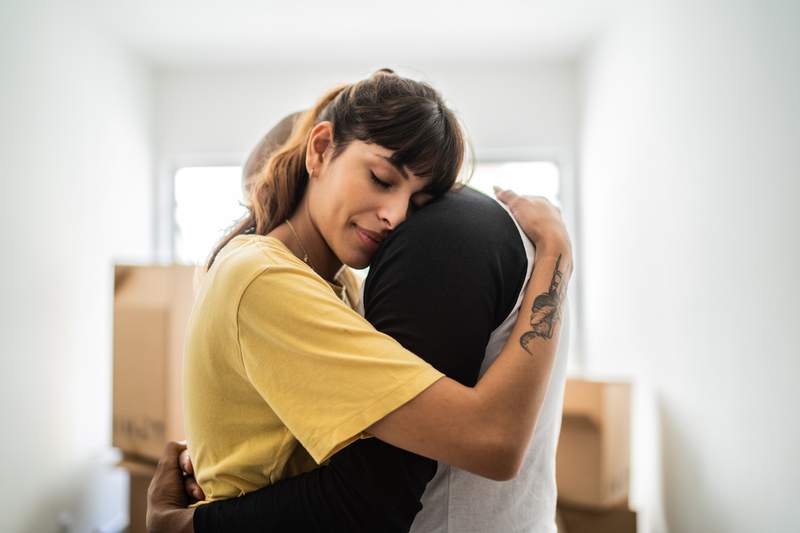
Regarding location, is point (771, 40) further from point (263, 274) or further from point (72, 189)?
point (72, 189)

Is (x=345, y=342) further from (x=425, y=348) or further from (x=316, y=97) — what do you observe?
(x=316, y=97)

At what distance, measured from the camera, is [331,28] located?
297cm

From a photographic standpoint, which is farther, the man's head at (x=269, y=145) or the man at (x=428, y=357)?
the man's head at (x=269, y=145)

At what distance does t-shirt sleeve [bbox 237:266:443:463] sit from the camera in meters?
0.65

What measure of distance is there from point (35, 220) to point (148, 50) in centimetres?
135

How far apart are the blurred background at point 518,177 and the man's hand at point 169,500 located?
1304mm

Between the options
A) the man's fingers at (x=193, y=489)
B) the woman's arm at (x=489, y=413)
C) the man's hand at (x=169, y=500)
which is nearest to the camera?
the woman's arm at (x=489, y=413)

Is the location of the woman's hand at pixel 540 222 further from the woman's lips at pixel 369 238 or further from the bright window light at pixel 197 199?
the bright window light at pixel 197 199

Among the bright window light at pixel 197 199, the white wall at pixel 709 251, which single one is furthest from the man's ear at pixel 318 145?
the bright window light at pixel 197 199

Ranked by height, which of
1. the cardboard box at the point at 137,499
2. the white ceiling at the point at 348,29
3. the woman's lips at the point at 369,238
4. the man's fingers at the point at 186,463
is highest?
the white ceiling at the point at 348,29

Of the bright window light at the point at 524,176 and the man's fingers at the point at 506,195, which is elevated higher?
the bright window light at the point at 524,176

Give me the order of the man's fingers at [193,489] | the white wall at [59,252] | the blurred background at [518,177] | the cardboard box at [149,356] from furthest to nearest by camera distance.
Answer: the cardboard box at [149,356] < the white wall at [59,252] < the blurred background at [518,177] < the man's fingers at [193,489]

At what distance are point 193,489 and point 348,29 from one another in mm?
2548

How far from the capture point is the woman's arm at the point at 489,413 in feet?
2.13
